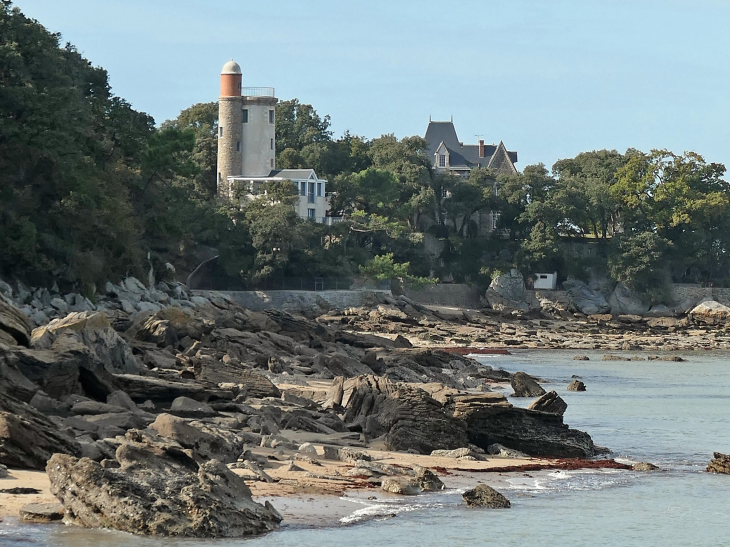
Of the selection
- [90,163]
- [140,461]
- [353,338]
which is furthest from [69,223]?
[140,461]

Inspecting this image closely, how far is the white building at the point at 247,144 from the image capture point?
3398 inches

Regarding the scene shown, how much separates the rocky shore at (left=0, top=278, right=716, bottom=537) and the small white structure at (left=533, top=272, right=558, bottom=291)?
60869mm

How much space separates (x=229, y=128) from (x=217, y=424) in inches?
2862

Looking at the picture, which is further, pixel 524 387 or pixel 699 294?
pixel 699 294

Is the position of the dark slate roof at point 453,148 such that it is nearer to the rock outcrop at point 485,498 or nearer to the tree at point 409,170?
the tree at point 409,170

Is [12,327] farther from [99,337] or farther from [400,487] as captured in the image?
[400,487]

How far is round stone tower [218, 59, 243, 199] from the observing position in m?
87.7

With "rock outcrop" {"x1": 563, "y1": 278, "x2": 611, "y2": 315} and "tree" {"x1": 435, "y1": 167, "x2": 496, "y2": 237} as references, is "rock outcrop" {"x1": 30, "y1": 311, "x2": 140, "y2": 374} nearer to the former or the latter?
"rock outcrop" {"x1": 563, "y1": 278, "x2": 611, "y2": 315}

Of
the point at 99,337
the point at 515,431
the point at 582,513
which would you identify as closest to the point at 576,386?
the point at 515,431

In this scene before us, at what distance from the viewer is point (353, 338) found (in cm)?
4306

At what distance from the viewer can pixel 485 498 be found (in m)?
14.5

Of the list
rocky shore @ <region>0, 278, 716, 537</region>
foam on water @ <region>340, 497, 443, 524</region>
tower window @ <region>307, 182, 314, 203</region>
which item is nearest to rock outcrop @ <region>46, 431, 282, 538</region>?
rocky shore @ <region>0, 278, 716, 537</region>

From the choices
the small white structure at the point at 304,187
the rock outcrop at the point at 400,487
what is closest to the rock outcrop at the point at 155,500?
the rock outcrop at the point at 400,487

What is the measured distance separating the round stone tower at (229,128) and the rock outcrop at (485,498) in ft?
241
